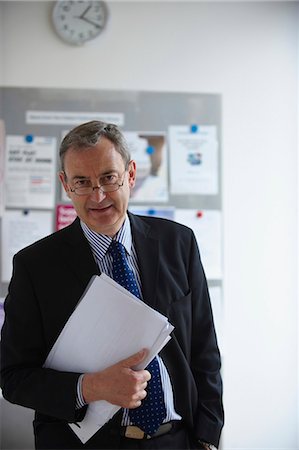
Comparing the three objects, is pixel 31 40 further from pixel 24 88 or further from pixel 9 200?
pixel 9 200

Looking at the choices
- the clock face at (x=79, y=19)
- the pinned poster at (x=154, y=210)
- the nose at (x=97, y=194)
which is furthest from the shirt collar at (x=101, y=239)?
the clock face at (x=79, y=19)

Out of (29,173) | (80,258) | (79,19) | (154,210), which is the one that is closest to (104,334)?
(80,258)

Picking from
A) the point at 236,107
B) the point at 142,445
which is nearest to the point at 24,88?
the point at 236,107

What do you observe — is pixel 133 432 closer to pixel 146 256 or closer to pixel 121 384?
pixel 121 384

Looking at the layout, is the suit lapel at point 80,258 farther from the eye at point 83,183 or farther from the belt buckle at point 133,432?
the belt buckle at point 133,432

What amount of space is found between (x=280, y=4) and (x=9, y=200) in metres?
1.72

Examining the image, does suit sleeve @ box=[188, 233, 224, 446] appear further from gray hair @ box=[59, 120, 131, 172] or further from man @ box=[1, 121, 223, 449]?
gray hair @ box=[59, 120, 131, 172]

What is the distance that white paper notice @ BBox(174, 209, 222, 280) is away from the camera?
2.46 m

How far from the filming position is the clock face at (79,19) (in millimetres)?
2396

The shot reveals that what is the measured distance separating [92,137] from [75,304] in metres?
0.40

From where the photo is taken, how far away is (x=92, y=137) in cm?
116

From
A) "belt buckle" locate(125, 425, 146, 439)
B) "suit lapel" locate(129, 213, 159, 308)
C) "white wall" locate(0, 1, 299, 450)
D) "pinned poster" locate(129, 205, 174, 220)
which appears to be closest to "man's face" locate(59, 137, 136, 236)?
"suit lapel" locate(129, 213, 159, 308)

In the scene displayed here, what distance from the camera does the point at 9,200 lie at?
95.0 inches

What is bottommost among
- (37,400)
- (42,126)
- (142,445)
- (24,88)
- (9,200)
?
(142,445)
